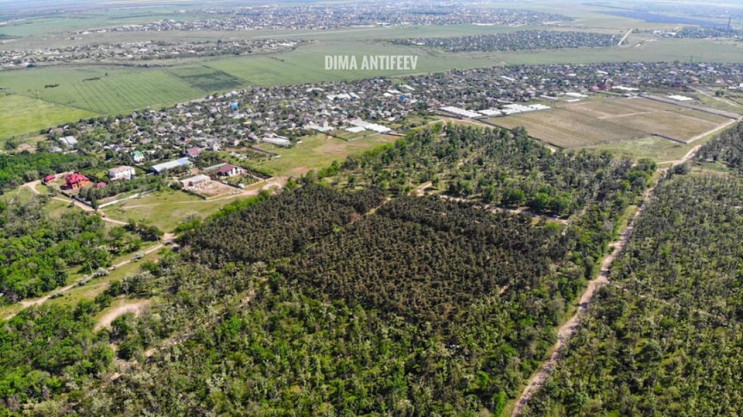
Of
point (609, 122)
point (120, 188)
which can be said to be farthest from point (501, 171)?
point (120, 188)

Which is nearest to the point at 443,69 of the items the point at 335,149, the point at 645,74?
the point at 645,74

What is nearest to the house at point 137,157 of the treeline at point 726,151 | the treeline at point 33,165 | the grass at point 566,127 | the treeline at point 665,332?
the treeline at point 33,165

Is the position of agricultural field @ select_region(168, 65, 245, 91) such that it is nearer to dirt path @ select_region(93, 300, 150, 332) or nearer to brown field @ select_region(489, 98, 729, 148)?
brown field @ select_region(489, 98, 729, 148)

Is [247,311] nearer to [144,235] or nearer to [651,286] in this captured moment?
[144,235]

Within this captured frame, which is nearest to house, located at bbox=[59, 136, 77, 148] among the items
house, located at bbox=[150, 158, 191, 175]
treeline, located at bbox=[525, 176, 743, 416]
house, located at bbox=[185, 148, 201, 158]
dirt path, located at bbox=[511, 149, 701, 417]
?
house, located at bbox=[185, 148, 201, 158]

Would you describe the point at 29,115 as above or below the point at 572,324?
above

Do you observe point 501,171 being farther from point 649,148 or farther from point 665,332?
point 665,332
